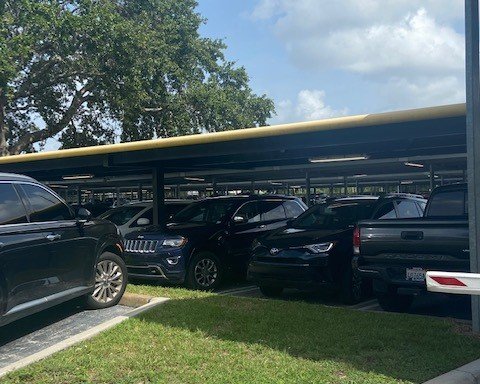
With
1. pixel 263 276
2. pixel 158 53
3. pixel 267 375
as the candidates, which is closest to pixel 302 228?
pixel 263 276

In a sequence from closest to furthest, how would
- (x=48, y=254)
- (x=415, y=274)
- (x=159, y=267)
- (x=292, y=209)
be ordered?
(x=48, y=254) < (x=415, y=274) < (x=159, y=267) < (x=292, y=209)

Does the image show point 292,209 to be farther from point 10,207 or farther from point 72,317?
point 10,207

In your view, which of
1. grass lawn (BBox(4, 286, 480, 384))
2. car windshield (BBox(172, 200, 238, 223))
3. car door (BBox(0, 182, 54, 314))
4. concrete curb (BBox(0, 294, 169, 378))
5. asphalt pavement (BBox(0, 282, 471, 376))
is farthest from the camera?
car windshield (BBox(172, 200, 238, 223))

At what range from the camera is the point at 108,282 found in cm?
784

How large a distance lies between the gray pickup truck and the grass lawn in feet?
1.70

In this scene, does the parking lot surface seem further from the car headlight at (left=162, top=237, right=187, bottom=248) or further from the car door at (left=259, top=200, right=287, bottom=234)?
the car door at (left=259, top=200, right=287, bottom=234)

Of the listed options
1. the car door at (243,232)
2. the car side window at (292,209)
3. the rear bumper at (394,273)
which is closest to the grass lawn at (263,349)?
the rear bumper at (394,273)

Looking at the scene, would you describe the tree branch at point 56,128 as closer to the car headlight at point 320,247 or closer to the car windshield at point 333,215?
the car windshield at point 333,215

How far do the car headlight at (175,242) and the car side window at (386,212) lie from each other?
3.31 m

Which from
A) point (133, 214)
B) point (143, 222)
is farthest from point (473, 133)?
point (133, 214)

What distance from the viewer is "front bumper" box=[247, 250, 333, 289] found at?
8109 mm

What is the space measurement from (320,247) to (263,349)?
116 inches

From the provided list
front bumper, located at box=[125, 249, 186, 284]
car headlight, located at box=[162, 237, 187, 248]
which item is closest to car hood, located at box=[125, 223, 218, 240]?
car headlight, located at box=[162, 237, 187, 248]

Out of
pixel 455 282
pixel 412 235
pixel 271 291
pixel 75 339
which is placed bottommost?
pixel 271 291
